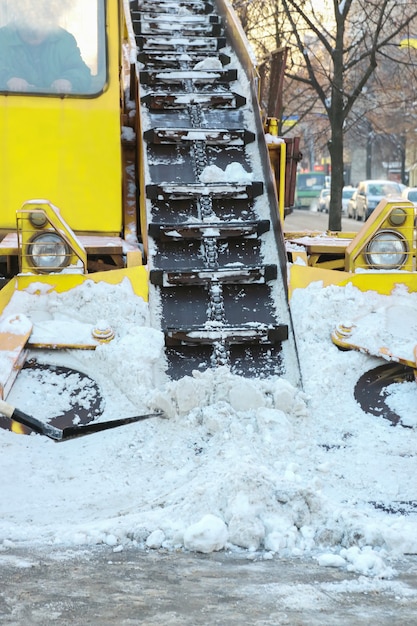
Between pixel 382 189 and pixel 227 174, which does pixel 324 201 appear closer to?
pixel 382 189

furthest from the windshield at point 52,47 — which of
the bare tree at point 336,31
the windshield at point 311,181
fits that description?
the windshield at point 311,181

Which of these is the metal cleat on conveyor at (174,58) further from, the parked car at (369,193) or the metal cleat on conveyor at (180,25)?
the parked car at (369,193)

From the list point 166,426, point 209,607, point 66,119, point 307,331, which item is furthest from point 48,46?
point 209,607

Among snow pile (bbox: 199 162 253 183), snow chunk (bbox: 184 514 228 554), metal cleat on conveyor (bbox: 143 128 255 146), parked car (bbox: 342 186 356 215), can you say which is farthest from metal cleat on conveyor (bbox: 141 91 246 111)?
parked car (bbox: 342 186 356 215)

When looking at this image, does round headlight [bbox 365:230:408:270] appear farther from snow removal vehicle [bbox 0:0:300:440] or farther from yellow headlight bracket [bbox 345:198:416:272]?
snow removal vehicle [bbox 0:0:300:440]

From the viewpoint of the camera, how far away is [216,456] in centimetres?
499

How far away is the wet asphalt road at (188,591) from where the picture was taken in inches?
132

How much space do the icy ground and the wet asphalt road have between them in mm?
119

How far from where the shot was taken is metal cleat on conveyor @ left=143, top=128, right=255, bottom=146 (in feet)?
25.0

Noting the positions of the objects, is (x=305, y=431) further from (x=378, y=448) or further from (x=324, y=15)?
(x=324, y=15)

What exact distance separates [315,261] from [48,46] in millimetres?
2729

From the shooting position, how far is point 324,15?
57.0ft

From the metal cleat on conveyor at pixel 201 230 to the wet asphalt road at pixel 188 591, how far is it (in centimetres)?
330

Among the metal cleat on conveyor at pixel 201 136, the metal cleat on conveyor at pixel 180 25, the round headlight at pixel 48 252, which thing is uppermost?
the metal cleat on conveyor at pixel 180 25
